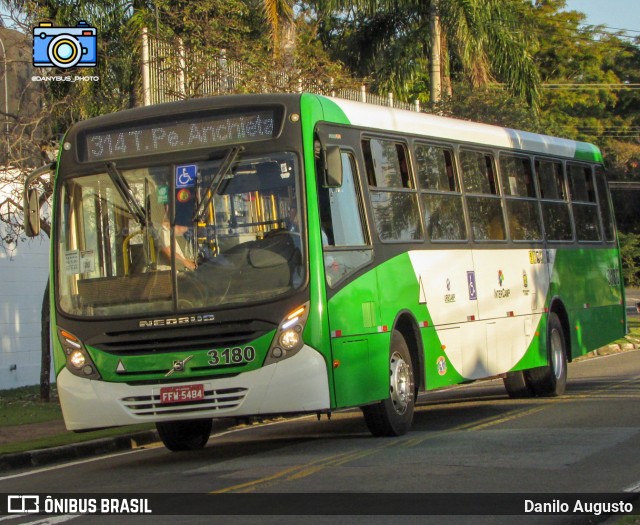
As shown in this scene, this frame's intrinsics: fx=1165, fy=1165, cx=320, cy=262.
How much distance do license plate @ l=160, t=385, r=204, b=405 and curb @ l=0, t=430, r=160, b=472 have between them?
2374mm

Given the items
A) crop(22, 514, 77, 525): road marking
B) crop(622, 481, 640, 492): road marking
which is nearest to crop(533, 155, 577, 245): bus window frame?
crop(622, 481, 640, 492): road marking

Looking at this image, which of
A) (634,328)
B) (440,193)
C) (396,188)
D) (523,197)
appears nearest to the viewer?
Result: (396,188)

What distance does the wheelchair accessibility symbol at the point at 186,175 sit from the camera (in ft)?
36.7

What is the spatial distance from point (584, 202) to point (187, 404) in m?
9.58

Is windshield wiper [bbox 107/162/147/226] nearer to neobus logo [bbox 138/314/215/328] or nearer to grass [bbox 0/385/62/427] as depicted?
neobus logo [bbox 138/314/215/328]

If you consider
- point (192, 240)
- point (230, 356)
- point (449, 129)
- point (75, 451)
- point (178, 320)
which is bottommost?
point (75, 451)

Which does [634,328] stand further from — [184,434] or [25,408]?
[184,434]

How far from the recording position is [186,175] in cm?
1122

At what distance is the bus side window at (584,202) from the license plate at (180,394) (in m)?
8.91

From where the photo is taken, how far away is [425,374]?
12711mm

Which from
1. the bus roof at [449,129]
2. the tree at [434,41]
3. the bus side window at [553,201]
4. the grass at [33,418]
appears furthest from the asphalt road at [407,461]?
the tree at [434,41]

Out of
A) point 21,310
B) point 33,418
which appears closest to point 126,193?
point 33,418

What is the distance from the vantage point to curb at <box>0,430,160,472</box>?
12336mm

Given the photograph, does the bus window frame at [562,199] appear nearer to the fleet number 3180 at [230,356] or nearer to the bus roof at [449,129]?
the bus roof at [449,129]
